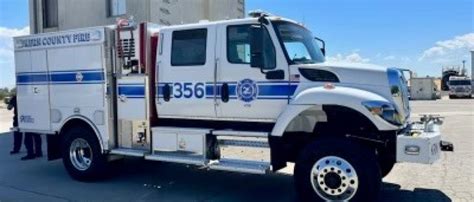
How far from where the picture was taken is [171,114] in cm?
734

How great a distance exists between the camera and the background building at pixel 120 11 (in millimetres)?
15708

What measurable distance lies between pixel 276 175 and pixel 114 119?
295 cm

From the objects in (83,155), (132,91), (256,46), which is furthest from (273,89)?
(83,155)

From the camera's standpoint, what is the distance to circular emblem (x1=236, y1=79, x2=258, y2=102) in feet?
21.4

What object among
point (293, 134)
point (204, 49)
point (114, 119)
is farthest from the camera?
point (114, 119)

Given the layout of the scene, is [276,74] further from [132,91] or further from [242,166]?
[132,91]

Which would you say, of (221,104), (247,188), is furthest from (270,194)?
(221,104)

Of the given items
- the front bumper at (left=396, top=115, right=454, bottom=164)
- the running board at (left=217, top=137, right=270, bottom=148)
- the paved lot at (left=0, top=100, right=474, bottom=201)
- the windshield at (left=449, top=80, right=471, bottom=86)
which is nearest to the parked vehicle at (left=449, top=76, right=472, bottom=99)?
the windshield at (left=449, top=80, right=471, bottom=86)

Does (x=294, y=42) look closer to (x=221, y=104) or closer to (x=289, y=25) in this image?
(x=289, y=25)

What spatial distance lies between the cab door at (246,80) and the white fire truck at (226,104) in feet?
0.05

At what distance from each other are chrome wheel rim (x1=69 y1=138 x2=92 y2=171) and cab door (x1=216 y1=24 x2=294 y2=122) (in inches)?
111

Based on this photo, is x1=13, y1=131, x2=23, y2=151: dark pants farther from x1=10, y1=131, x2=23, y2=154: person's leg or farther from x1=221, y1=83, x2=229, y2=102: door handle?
x1=221, y1=83, x2=229, y2=102: door handle

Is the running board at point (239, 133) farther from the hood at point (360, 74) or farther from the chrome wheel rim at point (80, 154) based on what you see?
the chrome wheel rim at point (80, 154)

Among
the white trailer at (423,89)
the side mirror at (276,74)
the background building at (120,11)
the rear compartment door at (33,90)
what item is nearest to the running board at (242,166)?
the side mirror at (276,74)
